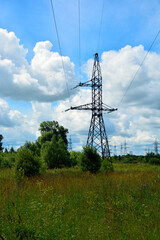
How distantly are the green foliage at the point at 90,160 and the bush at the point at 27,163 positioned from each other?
427 cm

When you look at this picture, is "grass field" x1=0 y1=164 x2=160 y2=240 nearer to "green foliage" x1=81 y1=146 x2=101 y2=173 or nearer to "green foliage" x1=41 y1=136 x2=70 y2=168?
"green foliage" x1=81 y1=146 x2=101 y2=173

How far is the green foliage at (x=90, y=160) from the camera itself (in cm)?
1520

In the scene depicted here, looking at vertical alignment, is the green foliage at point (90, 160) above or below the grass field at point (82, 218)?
above

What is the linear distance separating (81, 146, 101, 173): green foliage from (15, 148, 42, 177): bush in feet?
14.0

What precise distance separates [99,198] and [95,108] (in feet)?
49.0

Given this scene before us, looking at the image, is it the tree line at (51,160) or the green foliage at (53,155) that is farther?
the green foliage at (53,155)

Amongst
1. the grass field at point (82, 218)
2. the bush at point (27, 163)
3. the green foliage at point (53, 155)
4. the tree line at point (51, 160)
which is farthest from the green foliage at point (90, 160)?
the green foliage at point (53, 155)

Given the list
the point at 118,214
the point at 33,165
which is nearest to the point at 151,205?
the point at 118,214

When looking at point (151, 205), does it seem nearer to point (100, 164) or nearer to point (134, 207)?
point (134, 207)

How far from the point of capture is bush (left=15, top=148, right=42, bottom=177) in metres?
11.8

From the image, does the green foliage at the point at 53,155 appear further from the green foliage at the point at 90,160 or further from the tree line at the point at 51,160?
the green foliage at the point at 90,160

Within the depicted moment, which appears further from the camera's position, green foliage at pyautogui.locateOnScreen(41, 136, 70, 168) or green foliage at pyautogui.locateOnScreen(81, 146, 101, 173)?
green foliage at pyautogui.locateOnScreen(41, 136, 70, 168)

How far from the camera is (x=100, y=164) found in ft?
50.9

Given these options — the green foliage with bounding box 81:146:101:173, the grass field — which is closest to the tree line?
the green foliage with bounding box 81:146:101:173
